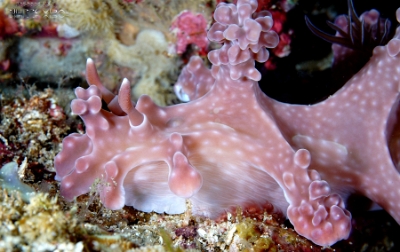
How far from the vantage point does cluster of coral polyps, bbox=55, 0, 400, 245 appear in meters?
2.13

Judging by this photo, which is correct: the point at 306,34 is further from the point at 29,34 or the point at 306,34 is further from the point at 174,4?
the point at 29,34

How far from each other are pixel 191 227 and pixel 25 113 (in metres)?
1.82

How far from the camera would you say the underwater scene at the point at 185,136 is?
2.07 m

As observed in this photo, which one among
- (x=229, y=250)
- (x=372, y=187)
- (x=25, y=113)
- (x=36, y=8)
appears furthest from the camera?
(x=25, y=113)

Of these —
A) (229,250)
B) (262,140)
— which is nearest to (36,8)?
(262,140)

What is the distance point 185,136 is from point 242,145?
0.39 m

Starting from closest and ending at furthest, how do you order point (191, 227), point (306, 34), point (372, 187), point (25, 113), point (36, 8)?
point (191, 227), point (372, 187), point (36, 8), point (25, 113), point (306, 34)

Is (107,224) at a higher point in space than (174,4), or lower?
lower

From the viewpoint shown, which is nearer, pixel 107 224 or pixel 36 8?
pixel 107 224

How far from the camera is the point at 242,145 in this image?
2.31 m

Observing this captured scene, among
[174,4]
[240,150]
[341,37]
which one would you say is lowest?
[240,150]

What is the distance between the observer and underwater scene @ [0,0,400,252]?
2066 millimetres

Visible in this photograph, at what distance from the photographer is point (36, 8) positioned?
9.21 feet

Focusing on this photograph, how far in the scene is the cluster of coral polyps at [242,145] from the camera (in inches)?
83.7
